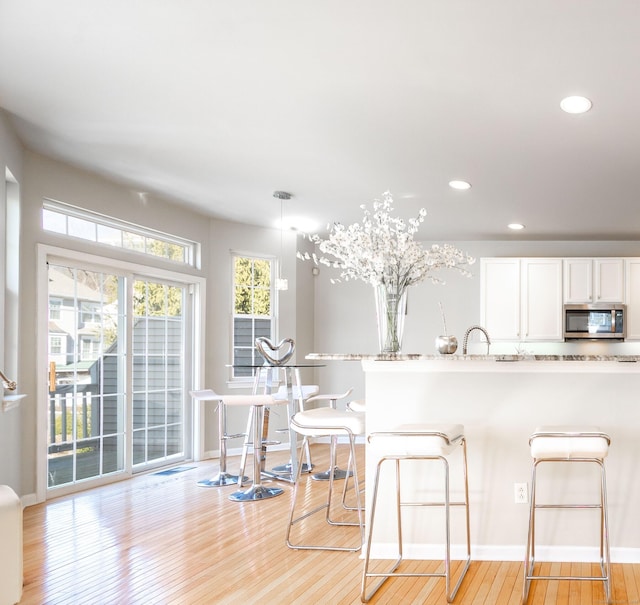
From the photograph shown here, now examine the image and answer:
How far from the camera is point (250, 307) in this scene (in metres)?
7.15

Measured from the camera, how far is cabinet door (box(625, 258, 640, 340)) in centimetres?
711

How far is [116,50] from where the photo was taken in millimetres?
2996

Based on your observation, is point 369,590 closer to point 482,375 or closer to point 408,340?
point 482,375

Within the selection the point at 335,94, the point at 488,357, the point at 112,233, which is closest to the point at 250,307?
the point at 112,233

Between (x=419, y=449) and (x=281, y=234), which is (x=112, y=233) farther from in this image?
(x=419, y=449)

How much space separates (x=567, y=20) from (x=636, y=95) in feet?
3.24

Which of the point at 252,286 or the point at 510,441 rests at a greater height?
the point at 252,286

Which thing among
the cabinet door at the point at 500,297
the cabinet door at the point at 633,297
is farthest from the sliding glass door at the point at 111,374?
the cabinet door at the point at 633,297

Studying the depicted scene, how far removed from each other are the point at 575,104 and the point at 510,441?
1.82 meters

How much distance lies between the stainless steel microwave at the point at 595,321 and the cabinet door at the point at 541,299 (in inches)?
4.5

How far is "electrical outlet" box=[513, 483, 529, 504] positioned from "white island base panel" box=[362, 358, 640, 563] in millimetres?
22

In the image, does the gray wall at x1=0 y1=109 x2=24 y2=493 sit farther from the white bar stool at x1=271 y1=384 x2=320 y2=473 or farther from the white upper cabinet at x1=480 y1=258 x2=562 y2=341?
the white upper cabinet at x1=480 y1=258 x2=562 y2=341

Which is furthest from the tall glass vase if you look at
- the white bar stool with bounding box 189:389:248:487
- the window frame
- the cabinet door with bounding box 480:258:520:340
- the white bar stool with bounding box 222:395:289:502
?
the cabinet door with bounding box 480:258:520:340

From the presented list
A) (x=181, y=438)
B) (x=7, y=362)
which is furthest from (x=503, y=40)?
(x=181, y=438)
